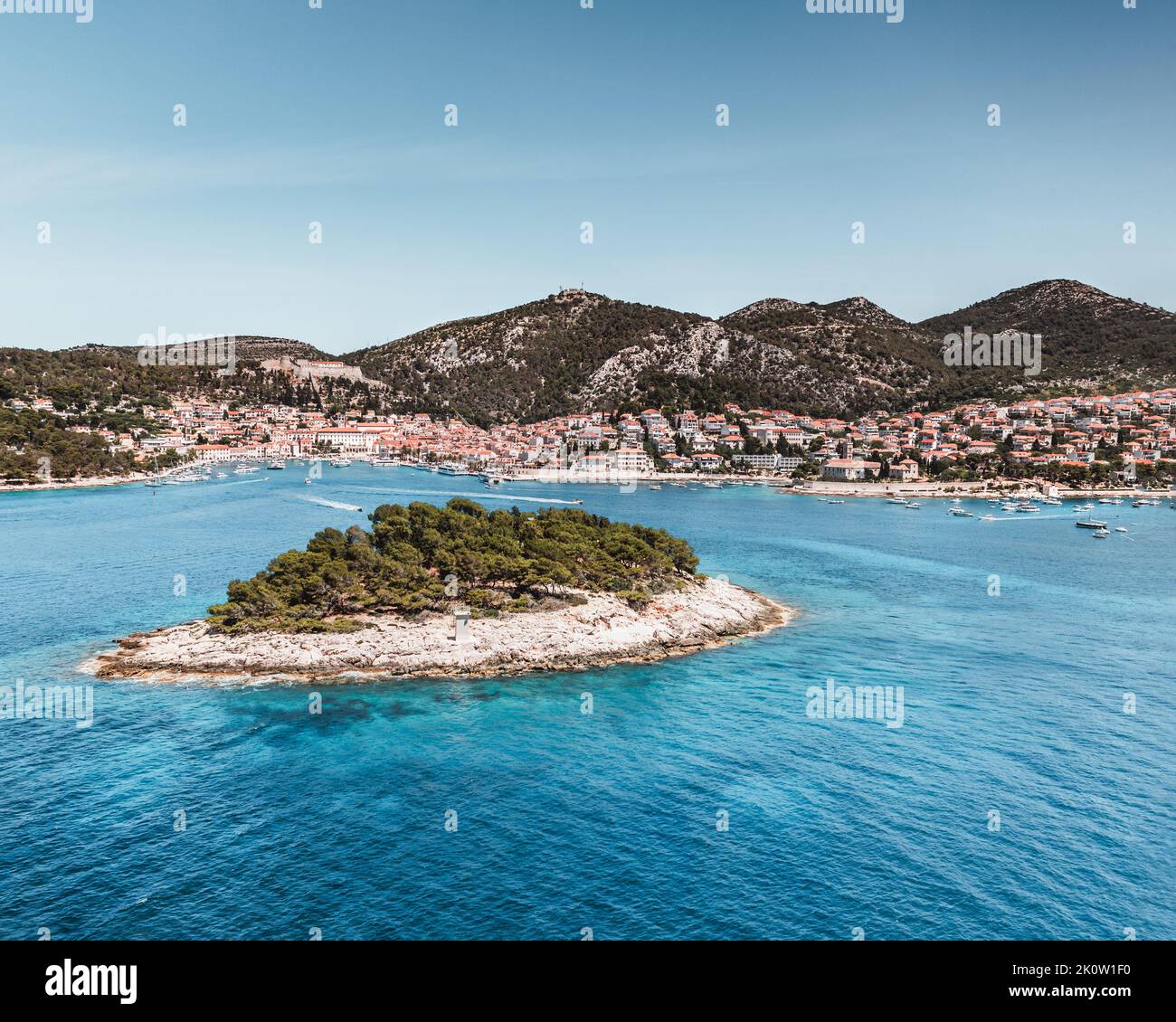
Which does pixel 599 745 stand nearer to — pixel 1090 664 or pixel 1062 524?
pixel 1090 664

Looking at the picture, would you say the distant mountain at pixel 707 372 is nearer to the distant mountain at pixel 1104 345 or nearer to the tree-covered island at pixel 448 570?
the distant mountain at pixel 1104 345

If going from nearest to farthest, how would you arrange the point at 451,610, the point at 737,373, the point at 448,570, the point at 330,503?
the point at 451,610, the point at 448,570, the point at 330,503, the point at 737,373

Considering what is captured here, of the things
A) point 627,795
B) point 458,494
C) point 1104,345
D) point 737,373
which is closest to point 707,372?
point 737,373

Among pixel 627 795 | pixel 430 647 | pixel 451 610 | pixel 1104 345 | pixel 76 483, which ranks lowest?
pixel 627 795

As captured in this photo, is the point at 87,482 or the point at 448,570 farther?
the point at 87,482

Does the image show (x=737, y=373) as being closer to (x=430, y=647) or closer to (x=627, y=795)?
(x=430, y=647)

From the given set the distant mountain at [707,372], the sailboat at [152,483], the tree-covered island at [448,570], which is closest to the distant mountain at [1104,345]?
the distant mountain at [707,372]
